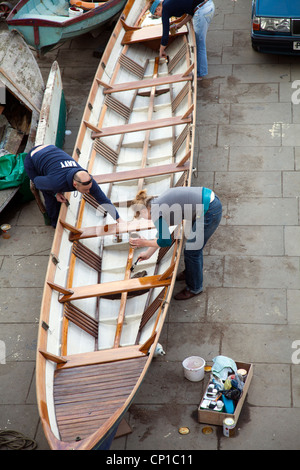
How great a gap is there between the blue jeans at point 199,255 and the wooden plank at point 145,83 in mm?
3495

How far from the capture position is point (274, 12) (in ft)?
34.3

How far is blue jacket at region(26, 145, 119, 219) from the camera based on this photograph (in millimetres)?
7305

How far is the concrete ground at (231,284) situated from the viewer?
6133 mm

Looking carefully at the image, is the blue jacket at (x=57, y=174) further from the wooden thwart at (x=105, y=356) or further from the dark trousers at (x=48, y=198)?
the wooden thwart at (x=105, y=356)

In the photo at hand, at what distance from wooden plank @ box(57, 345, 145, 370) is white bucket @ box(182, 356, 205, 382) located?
697 mm

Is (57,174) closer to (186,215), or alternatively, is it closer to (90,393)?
(186,215)

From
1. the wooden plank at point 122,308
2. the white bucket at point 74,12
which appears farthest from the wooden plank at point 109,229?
the white bucket at point 74,12

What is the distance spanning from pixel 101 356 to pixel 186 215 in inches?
69.9

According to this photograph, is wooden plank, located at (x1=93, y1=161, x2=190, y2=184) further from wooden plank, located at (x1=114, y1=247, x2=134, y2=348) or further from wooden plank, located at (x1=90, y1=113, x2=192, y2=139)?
wooden plank, located at (x1=114, y1=247, x2=134, y2=348)

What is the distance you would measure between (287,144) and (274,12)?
261 cm

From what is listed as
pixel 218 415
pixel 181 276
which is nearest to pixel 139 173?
pixel 181 276

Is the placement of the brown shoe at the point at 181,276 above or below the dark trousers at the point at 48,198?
below

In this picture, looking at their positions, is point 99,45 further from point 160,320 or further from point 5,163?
point 160,320

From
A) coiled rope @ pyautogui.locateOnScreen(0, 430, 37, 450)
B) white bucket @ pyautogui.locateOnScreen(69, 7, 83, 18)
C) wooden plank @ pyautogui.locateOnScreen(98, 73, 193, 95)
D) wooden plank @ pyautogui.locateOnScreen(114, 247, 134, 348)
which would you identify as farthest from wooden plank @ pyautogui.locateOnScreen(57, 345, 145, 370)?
white bucket @ pyautogui.locateOnScreen(69, 7, 83, 18)
